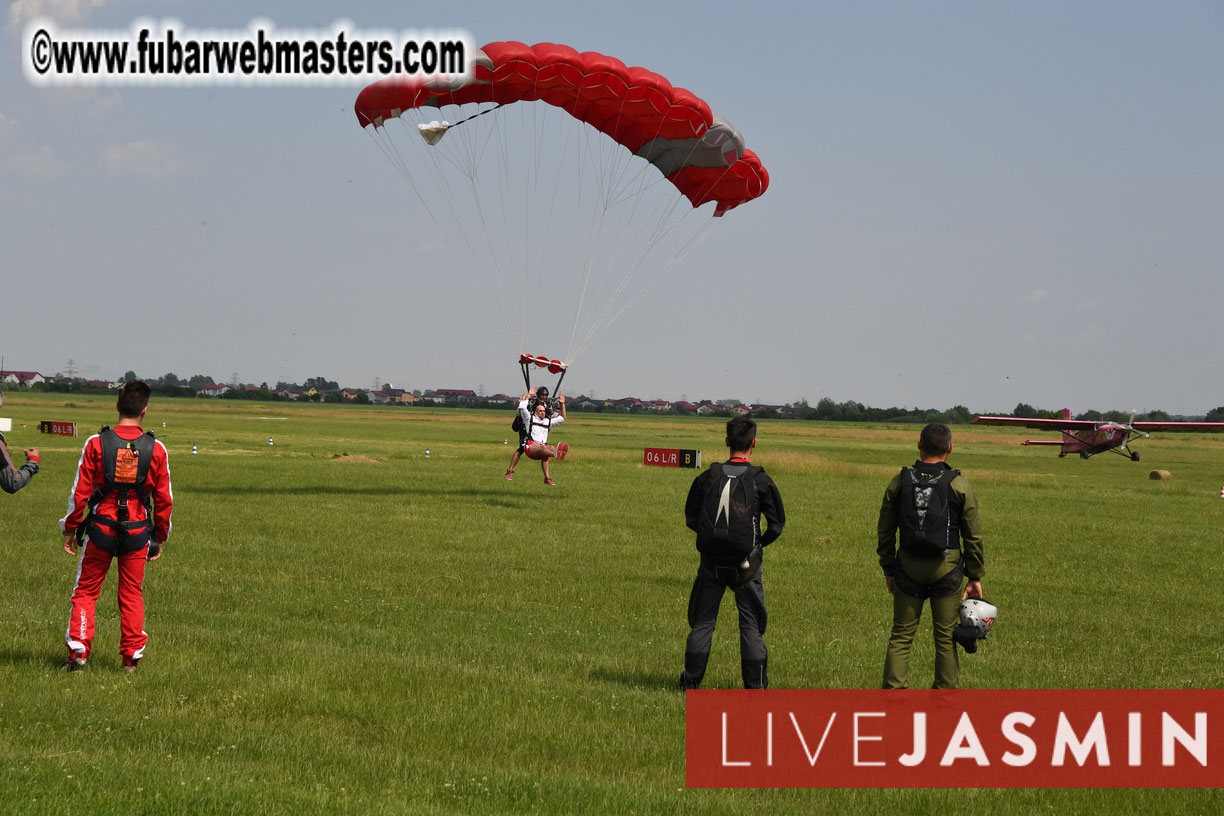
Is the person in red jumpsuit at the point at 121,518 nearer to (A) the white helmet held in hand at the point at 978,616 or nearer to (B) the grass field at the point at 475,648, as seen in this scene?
(B) the grass field at the point at 475,648

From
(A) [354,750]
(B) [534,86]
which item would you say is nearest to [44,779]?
(A) [354,750]

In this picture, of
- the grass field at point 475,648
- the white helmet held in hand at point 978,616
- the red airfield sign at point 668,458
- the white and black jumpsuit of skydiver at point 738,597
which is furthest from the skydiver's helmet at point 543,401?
the red airfield sign at point 668,458

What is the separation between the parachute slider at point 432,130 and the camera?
19.9m

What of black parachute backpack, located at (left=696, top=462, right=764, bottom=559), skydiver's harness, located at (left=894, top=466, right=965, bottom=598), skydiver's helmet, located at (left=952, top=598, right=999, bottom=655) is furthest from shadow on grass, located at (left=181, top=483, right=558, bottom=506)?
skydiver's helmet, located at (left=952, top=598, right=999, bottom=655)

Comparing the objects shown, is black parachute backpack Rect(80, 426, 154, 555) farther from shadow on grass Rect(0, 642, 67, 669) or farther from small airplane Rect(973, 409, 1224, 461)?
small airplane Rect(973, 409, 1224, 461)

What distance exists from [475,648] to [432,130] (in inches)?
491

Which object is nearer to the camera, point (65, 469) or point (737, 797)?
point (737, 797)

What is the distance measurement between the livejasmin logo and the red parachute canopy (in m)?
13.9

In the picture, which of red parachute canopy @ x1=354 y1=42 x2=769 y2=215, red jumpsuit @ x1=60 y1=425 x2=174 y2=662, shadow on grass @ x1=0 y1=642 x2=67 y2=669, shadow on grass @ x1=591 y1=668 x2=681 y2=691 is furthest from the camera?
red parachute canopy @ x1=354 y1=42 x2=769 y2=215

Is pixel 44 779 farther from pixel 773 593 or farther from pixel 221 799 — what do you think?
pixel 773 593

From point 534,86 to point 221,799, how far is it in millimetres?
16408

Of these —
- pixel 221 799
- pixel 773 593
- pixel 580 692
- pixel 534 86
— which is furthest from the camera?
pixel 534 86

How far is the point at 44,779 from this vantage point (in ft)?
17.9

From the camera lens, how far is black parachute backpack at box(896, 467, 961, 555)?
7.50 metres
